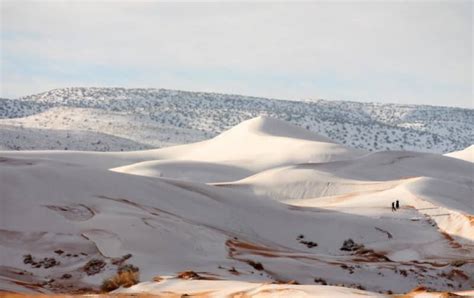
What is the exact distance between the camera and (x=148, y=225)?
84.2 feet

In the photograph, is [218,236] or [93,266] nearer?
[93,266]

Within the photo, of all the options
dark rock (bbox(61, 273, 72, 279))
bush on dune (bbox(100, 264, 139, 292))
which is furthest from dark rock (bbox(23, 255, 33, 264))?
bush on dune (bbox(100, 264, 139, 292))

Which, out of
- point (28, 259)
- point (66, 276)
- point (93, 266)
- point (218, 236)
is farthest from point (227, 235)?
point (66, 276)

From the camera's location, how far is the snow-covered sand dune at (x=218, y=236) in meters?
21.3

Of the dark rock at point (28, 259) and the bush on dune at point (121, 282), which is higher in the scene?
the bush on dune at point (121, 282)

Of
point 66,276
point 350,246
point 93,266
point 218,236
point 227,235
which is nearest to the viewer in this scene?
point 66,276

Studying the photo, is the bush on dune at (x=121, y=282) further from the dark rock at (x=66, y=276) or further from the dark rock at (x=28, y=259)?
the dark rock at (x=28, y=259)

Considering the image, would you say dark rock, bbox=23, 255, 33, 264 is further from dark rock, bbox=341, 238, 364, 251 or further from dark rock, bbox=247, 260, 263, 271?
dark rock, bbox=341, 238, 364, 251

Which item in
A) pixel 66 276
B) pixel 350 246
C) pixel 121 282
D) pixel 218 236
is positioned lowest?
pixel 350 246

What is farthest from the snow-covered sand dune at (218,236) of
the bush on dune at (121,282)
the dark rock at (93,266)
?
the bush on dune at (121,282)

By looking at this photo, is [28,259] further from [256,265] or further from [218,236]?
[218,236]

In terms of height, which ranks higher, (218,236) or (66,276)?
(218,236)

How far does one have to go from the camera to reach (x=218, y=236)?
27094 mm

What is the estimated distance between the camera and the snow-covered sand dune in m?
21.3
